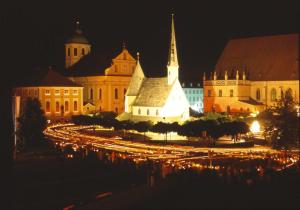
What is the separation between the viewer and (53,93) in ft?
208

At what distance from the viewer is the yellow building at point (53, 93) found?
206ft

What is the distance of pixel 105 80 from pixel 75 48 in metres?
12.6

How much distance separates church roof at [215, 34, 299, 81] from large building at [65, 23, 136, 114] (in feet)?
44.7

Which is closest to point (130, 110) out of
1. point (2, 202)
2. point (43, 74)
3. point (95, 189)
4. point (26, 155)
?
point (43, 74)

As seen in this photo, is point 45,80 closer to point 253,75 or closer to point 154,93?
point 154,93

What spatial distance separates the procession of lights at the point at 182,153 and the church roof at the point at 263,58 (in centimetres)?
2542

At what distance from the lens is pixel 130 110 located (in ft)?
176

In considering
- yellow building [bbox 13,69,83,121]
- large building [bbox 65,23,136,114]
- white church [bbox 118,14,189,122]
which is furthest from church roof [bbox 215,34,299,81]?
yellow building [bbox 13,69,83,121]

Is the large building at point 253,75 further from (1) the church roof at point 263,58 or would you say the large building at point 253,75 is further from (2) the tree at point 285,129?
(2) the tree at point 285,129

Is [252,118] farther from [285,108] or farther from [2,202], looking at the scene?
[2,202]

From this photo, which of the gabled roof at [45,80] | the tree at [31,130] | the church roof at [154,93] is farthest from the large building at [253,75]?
the tree at [31,130]

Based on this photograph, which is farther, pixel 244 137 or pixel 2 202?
pixel 244 137

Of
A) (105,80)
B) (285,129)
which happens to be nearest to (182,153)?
(285,129)

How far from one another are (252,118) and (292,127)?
19237 millimetres
